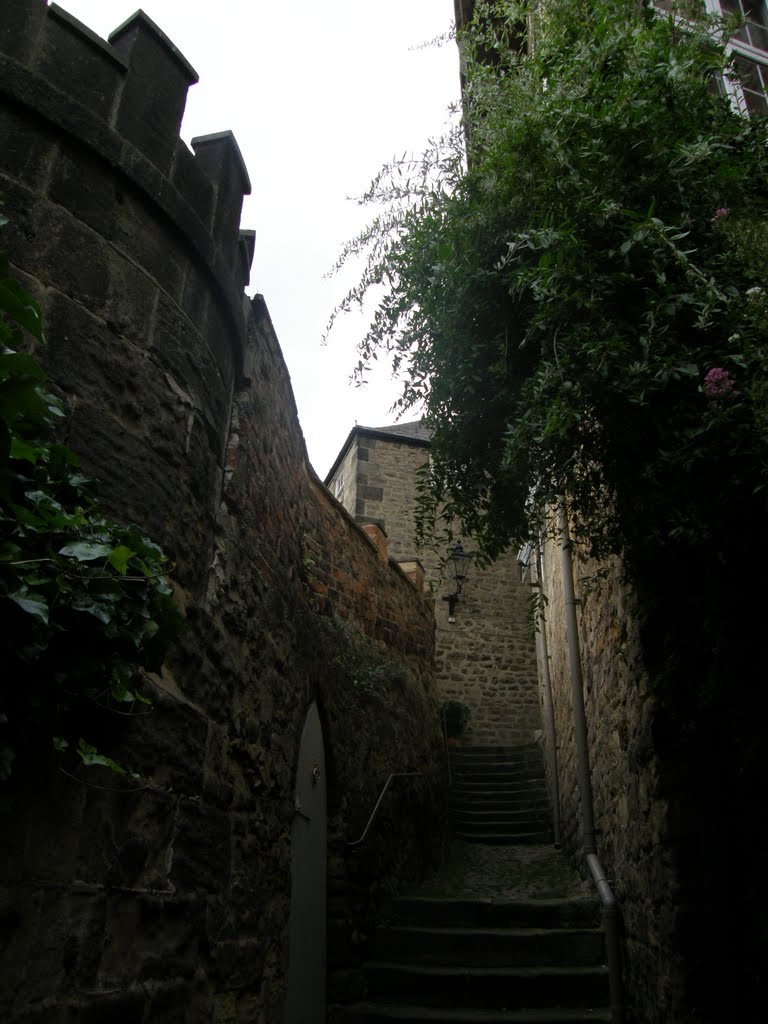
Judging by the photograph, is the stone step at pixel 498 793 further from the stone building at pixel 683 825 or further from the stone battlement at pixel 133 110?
the stone battlement at pixel 133 110

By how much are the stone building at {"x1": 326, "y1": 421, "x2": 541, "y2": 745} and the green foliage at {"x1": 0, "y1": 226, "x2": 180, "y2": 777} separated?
1010 cm

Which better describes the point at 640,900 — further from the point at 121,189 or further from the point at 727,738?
the point at 121,189

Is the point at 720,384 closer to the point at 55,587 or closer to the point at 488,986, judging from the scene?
the point at 55,587

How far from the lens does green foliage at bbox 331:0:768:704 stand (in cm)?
262

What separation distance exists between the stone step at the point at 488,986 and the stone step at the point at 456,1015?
9 cm

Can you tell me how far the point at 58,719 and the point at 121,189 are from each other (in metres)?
1.73

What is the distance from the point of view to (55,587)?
1621mm

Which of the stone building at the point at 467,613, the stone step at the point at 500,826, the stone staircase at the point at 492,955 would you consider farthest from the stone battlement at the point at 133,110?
the stone building at the point at 467,613

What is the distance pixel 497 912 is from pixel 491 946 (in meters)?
0.38

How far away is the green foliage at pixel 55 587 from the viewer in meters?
1.57

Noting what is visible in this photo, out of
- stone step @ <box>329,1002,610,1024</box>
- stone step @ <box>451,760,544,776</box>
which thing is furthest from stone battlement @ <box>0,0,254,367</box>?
stone step @ <box>451,760,544,776</box>

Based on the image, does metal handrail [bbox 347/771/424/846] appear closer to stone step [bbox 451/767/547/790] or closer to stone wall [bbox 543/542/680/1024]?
stone wall [bbox 543/542/680/1024]

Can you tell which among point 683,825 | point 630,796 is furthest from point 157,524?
point 630,796

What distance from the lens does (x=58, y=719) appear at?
174cm
